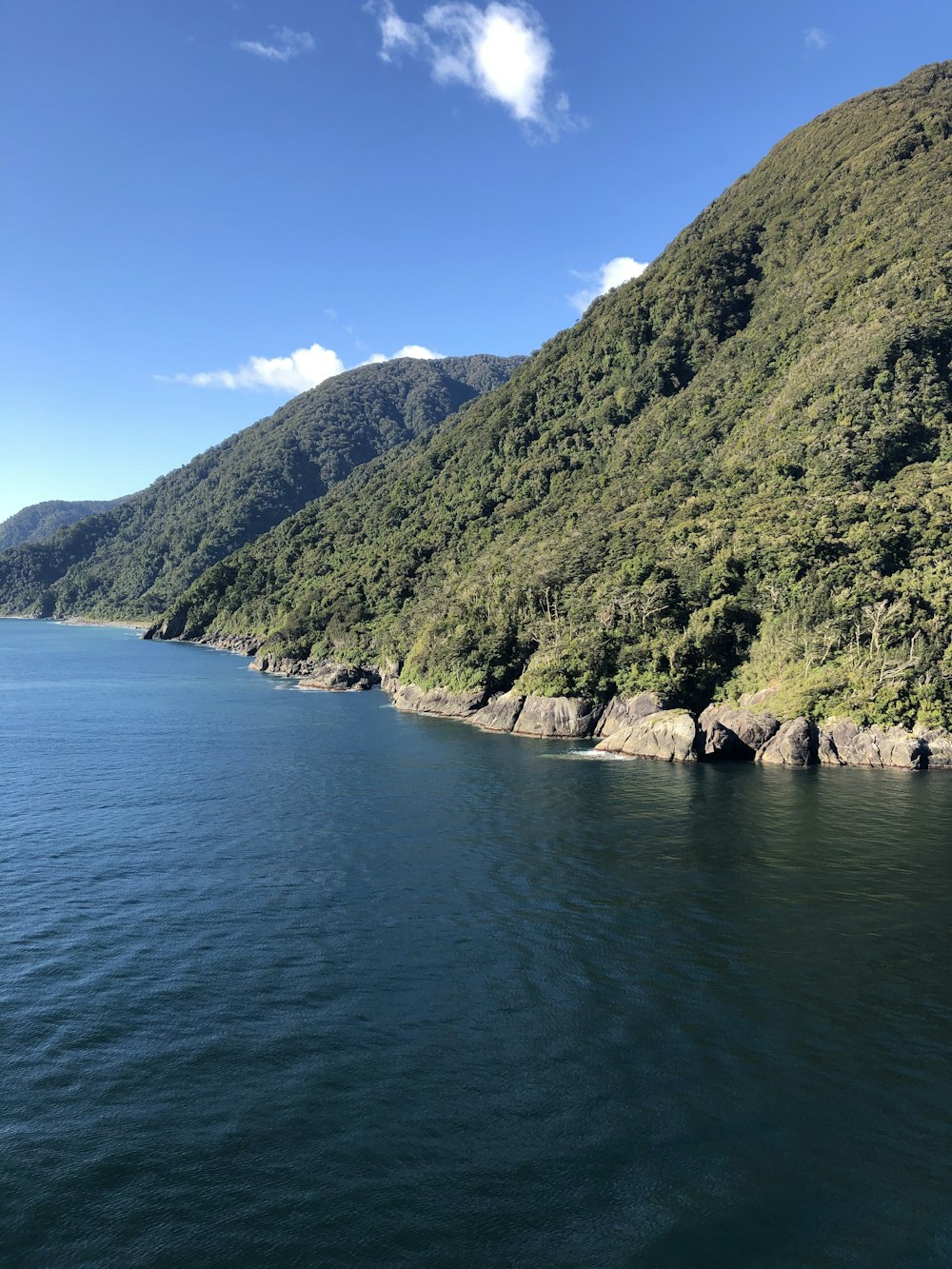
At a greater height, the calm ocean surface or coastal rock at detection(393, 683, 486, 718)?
coastal rock at detection(393, 683, 486, 718)

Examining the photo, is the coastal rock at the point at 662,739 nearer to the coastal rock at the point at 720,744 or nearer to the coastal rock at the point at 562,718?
the coastal rock at the point at 720,744

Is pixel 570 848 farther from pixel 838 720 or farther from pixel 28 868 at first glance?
pixel 838 720

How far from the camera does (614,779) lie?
69.9 m

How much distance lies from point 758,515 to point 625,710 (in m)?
39.5

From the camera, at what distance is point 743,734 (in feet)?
264

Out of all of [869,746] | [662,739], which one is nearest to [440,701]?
[662,739]

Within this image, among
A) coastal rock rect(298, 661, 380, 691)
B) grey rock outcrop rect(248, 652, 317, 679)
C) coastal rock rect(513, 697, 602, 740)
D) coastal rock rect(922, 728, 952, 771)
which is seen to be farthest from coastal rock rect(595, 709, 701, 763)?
grey rock outcrop rect(248, 652, 317, 679)

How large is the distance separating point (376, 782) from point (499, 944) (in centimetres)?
3435

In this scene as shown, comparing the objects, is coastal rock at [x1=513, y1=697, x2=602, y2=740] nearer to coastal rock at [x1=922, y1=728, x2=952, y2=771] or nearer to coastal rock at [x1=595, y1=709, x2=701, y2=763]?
coastal rock at [x1=595, y1=709, x2=701, y2=763]

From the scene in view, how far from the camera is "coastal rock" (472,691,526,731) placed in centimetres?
9819

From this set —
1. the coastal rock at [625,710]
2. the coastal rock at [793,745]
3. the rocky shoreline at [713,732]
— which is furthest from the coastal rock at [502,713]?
the coastal rock at [793,745]

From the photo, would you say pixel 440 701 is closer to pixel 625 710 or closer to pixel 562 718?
pixel 562 718

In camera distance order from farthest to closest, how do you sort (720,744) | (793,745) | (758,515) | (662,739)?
(758,515) < (662,739) < (720,744) < (793,745)

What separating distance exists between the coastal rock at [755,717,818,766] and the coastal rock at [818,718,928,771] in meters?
1.25
